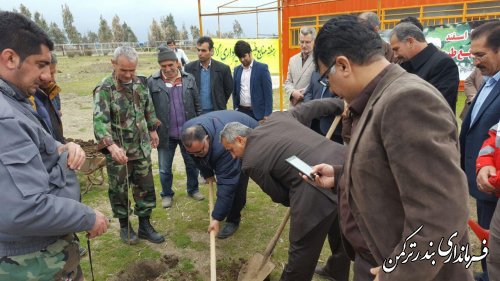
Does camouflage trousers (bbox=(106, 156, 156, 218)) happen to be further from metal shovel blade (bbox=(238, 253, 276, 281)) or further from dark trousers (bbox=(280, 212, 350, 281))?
Answer: dark trousers (bbox=(280, 212, 350, 281))

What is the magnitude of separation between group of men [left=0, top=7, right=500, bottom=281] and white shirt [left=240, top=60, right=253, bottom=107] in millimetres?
1815

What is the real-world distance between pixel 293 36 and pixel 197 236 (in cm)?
1028

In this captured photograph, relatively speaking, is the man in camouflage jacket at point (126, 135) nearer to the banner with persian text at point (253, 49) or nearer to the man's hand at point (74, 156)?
the man's hand at point (74, 156)

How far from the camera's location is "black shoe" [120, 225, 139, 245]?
3992mm

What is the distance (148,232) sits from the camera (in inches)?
159

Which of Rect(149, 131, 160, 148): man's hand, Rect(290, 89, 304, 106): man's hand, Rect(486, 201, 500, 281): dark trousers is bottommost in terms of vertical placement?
Rect(486, 201, 500, 281): dark trousers

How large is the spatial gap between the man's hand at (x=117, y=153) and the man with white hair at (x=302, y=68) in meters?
2.33

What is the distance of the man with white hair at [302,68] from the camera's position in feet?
15.7

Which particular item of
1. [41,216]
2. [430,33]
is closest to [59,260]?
[41,216]

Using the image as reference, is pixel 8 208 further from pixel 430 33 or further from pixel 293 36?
pixel 293 36

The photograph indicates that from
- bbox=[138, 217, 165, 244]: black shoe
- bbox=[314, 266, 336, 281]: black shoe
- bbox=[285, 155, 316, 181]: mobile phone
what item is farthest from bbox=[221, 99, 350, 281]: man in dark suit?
bbox=[138, 217, 165, 244]: black shoe

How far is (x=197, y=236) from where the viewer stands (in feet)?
13.5

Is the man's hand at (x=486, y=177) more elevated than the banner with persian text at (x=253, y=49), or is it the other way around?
the banner with persian text at (x=253, y=49)

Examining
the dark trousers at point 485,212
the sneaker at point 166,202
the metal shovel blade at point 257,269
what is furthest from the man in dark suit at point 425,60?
the sneaker at point 166,202
